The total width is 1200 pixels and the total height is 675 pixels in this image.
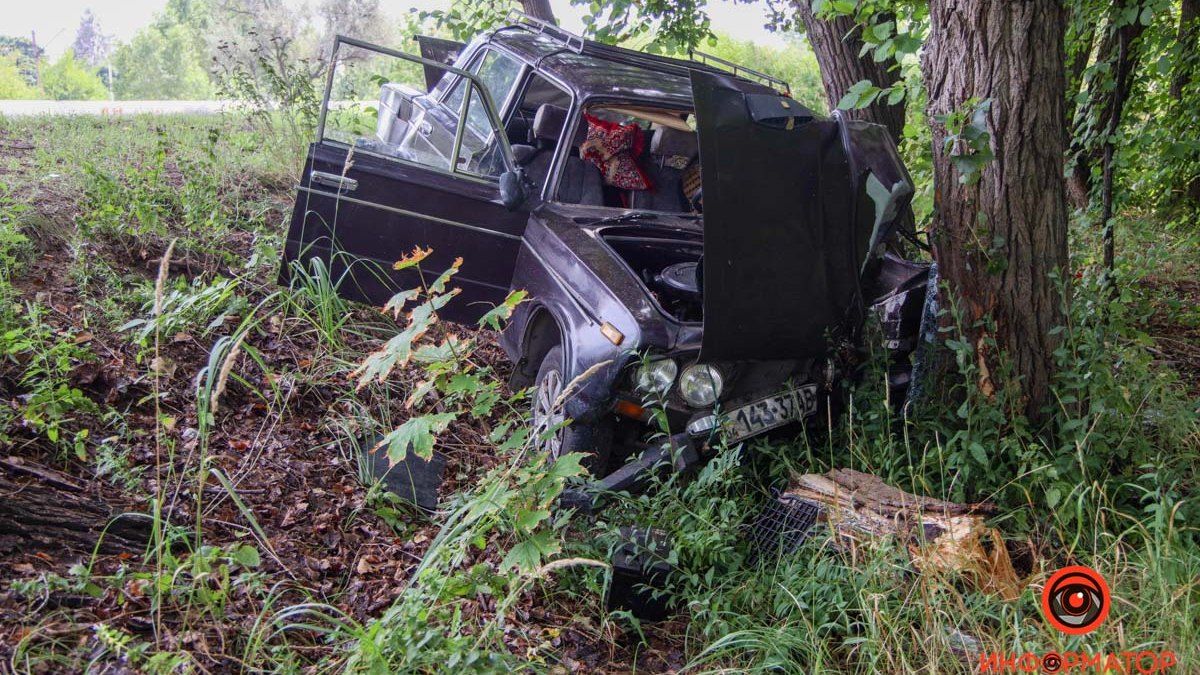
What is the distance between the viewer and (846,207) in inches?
146

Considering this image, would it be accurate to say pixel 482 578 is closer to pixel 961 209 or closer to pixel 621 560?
pixel 621 560

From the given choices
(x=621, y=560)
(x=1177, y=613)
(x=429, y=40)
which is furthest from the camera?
(x=429, y=40)

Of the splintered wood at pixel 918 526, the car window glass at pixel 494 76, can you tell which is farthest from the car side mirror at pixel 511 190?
the splintered wood at pixel 918 526

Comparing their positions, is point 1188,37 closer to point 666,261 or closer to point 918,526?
point 666,261

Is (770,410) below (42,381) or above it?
above

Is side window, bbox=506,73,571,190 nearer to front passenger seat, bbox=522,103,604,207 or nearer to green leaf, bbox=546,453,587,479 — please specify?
front passenger seat, bbox=522,103,604,207

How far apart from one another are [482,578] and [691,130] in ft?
9.82

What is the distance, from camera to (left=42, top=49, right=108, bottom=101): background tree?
2575cm

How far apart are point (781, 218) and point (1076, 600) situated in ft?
5.71

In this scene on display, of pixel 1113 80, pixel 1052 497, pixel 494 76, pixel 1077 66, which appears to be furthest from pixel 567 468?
pixel 1077 66

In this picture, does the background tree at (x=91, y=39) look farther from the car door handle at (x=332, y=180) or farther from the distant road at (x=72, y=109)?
the car door handle at (x=332, y=180)

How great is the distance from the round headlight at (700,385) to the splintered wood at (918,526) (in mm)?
496

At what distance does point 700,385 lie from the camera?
11.8 ft

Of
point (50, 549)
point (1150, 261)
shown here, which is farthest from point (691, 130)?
point (50, 549)
